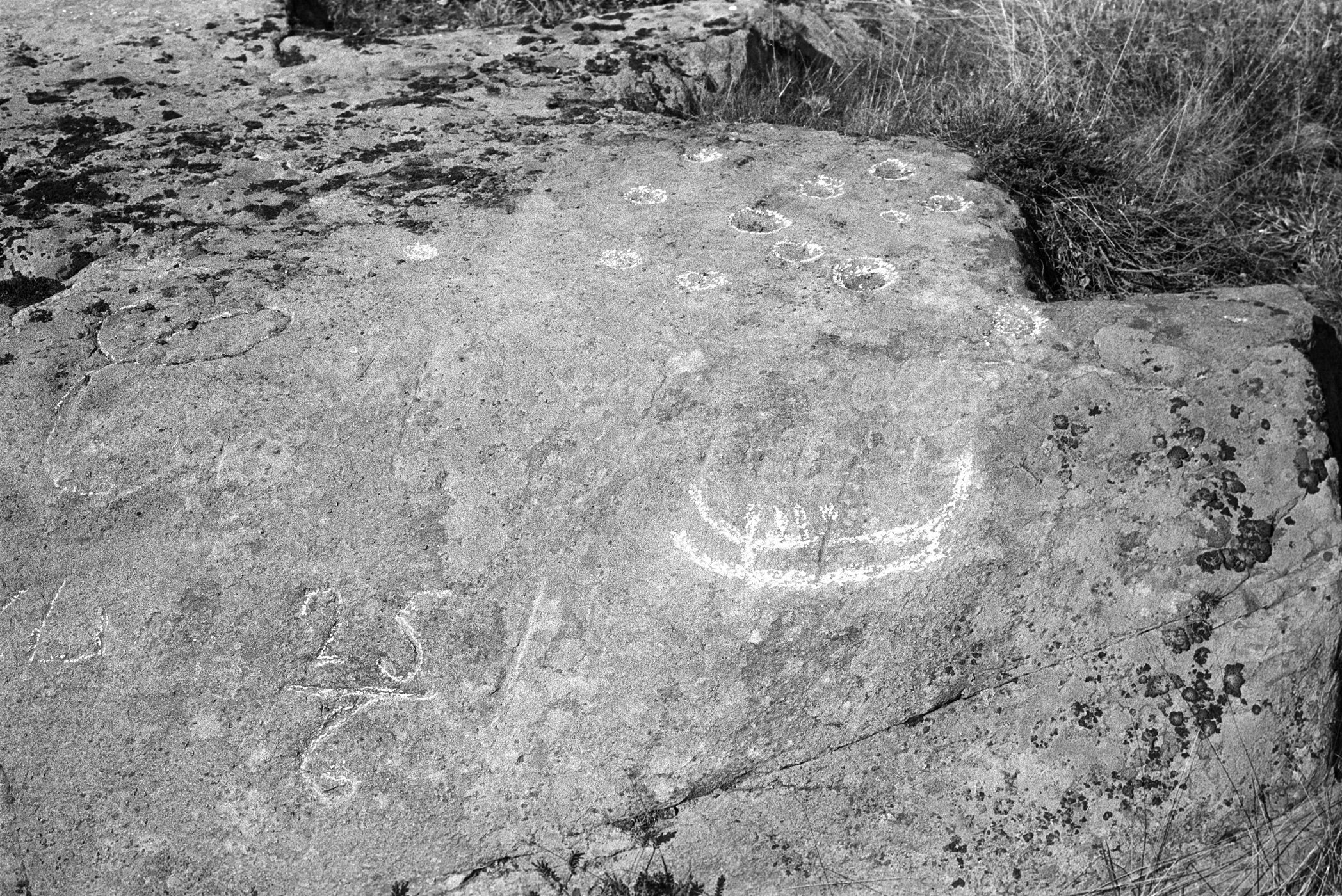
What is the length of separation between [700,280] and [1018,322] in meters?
0.59

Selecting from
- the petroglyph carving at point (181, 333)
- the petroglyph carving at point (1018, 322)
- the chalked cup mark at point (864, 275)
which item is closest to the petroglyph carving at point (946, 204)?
the chalked cup mark at point (864, 275)

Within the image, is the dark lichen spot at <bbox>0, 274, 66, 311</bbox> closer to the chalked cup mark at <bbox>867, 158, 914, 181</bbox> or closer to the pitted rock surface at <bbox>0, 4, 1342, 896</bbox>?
the pitted rock surface at <bbox>0, 4, 1342, 896</bbox>

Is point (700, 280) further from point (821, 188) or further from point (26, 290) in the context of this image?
point (26, 290)

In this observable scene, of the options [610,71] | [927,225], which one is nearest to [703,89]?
[610,71]

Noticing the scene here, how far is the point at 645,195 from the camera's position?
2.65 m

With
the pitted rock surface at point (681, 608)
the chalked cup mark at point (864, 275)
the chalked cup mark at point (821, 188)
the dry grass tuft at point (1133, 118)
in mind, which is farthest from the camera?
the dry grass tuft at point (1133, 118)

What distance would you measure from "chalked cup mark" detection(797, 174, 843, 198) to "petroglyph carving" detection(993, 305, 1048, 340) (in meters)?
0.53

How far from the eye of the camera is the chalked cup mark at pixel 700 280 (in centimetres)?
237

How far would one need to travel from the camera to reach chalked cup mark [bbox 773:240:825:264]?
2445mm

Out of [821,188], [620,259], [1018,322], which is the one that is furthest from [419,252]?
[1018,322]

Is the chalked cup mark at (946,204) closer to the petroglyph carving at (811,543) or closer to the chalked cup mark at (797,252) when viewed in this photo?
the chalked cup mark at (797,252)

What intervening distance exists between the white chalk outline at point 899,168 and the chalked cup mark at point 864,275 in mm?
347

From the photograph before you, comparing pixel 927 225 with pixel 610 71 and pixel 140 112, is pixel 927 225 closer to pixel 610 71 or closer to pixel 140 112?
pixel 610 71

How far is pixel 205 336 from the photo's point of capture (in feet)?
7.54
